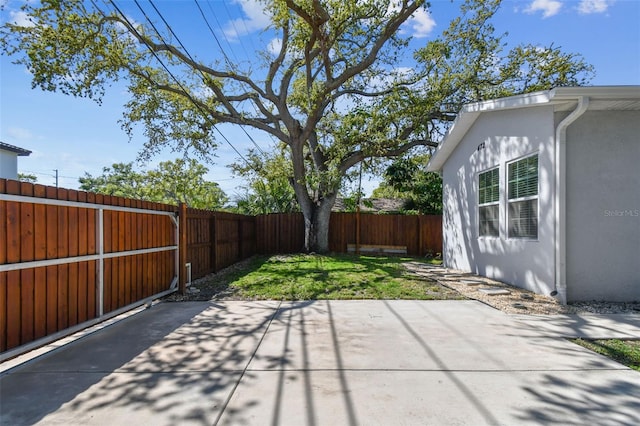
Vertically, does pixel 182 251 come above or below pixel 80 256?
below

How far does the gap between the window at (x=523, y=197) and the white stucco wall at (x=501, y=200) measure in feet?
0.54

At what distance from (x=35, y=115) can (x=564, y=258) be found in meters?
16.5

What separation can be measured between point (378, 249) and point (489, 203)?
741 centimetres

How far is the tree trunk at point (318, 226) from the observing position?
14.6 meters

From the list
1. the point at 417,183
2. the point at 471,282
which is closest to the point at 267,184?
the point at 417,183

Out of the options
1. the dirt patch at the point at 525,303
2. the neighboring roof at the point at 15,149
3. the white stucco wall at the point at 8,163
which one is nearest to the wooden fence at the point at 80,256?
the dirt patch at the point at 525,303

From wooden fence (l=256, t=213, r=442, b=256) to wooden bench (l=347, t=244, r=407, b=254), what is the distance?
99 millimetres

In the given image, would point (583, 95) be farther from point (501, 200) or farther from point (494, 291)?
point (494, 291)

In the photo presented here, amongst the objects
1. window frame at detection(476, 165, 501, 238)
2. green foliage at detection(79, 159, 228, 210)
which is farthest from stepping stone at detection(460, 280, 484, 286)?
green foliage at detection(79, 159, 228, 210)

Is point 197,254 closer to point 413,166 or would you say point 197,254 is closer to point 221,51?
point 221,51

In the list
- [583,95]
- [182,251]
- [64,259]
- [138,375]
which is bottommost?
[138,375]

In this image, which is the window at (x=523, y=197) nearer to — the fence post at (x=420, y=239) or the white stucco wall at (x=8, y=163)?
the fence post at (x=420, y=239)

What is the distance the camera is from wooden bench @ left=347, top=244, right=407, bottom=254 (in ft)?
50.9

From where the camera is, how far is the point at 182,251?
736cm
